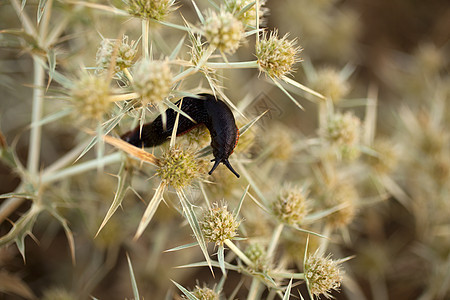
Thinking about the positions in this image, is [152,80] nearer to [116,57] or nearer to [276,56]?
[116,57]

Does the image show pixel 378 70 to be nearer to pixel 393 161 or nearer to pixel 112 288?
pixel 393 161

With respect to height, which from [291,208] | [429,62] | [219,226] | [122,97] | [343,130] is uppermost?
[122,97]

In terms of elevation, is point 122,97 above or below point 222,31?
below

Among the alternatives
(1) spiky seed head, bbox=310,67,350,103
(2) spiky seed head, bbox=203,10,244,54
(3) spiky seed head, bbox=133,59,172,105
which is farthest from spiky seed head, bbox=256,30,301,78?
(1) spiky seed head, bbox=310,67,350,103

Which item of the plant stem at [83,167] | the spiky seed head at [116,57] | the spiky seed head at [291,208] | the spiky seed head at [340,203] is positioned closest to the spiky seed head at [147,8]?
the spiky seed head at [116,57]

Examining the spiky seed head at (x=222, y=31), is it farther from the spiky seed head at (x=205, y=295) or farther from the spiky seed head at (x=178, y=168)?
the spiky seed head at (x=205, y=295)

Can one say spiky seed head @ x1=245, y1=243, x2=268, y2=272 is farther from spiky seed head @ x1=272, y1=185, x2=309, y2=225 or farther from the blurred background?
the blurred background

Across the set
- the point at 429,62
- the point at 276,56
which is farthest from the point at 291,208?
the point at 429,62
